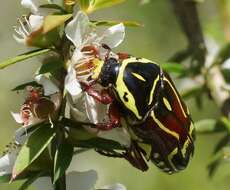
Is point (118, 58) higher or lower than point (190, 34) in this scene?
higher

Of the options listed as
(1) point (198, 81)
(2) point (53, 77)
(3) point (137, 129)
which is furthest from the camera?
(1) point (198, 81)

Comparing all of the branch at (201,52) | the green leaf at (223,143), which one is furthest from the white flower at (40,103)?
the branch at (201,52)

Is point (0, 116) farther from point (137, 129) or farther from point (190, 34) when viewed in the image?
point (137, 129)

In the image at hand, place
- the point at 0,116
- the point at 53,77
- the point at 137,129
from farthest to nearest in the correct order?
the point at 0,116, the point at 137,129, the point at 53,77

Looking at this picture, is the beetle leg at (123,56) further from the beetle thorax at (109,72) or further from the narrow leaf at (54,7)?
the narrow leaf at (54,7)

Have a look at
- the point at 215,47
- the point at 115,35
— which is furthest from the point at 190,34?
the point at 115,35

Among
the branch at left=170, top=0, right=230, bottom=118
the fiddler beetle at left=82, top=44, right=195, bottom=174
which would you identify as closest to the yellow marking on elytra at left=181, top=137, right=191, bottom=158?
the fiddler beetle at left=82, top=44, right=195, bottom=174

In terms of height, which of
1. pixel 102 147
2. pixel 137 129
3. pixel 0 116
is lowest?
pixel 0 116
